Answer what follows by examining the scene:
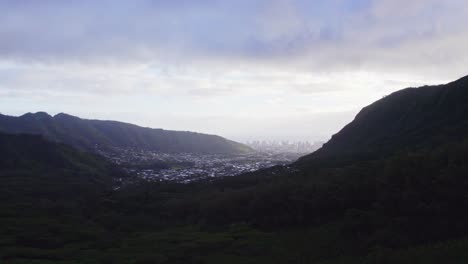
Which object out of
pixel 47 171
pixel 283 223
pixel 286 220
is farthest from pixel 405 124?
pixel 47 171

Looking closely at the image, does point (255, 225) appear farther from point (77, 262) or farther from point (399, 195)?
point (77, 262)

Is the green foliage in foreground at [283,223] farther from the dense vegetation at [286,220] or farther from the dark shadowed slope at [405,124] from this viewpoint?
the dark shadowed slope at [405,124]

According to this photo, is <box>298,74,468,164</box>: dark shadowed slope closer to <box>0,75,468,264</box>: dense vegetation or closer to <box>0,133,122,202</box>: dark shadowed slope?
<box>0,75,468,264</box>: dense vegetation

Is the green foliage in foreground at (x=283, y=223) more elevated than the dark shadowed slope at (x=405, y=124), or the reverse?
the dark shadowed slope at (x=405, y=124)

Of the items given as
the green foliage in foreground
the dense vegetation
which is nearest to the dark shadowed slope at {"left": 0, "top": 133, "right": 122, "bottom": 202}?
the dense vegetation

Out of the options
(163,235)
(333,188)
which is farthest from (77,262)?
(333,188)

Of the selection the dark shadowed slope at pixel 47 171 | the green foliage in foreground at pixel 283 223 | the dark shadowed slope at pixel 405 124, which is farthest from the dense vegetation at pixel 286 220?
the dark shadowed slope at pixel 47 171

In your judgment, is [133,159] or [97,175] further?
[133,159]
